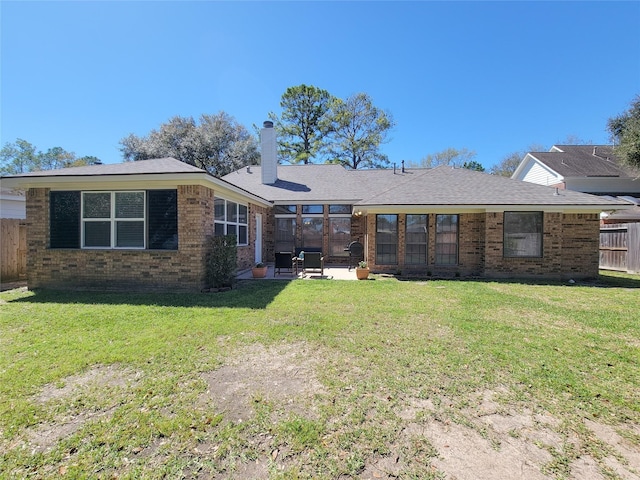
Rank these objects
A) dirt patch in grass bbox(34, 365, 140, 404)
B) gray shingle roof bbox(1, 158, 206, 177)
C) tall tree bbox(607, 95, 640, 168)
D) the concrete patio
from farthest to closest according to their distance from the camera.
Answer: tall tree bbox(607, 95, 640, 168) → the concrete patio → gray shingle roof bbox(1, 158, 206, 177) → dirt patch in grass bbox(34, 365, 140, 404)

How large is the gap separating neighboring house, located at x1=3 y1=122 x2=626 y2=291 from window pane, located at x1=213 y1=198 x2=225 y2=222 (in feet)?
0.20

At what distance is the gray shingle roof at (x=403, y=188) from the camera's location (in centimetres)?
1069

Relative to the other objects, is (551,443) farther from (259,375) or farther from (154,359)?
(154,359)

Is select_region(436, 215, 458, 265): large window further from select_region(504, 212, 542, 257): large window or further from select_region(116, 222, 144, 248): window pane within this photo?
select_region(116, 222, 144, 248): window pane

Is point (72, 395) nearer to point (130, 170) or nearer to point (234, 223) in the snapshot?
point (130, 170)

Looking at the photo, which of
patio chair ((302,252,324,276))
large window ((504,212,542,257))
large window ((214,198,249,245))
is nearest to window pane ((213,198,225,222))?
large window ((214,198,249,245))

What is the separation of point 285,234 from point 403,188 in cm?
629

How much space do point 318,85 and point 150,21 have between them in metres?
24.2

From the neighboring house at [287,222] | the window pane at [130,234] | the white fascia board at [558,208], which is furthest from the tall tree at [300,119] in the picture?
the window pane at [130,234]

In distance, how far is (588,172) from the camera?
21.8 m

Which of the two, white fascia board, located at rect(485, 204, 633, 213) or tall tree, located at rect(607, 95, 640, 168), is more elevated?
tall tree, located at rect(607, 95, 640, 168)

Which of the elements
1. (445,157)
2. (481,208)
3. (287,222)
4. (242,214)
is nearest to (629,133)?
(481,208)

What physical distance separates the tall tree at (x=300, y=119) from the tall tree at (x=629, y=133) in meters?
22.1

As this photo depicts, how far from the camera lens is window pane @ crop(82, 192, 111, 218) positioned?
325 inches
